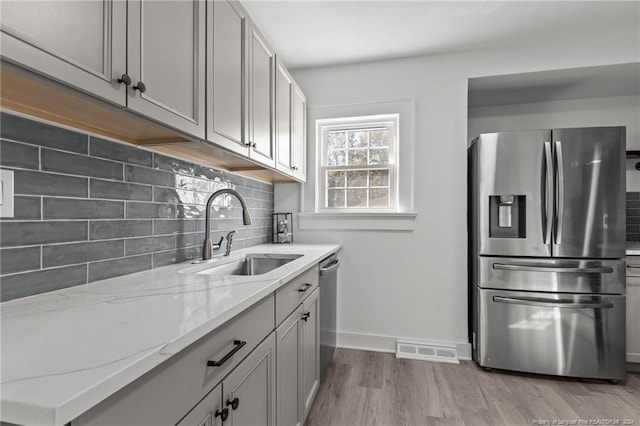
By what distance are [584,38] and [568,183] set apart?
4.01 feet

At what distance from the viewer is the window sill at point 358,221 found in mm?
2658

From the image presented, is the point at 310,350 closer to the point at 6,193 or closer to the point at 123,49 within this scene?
the point at 6,193

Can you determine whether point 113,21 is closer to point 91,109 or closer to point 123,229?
point 91,109

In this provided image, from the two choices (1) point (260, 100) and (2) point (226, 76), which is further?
(1) point (260, 100)

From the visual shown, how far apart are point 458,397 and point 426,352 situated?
559mm

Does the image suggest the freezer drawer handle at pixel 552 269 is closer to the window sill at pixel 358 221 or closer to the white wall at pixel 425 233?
the white wall at pixel 425 233

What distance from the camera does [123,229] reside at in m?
1.23

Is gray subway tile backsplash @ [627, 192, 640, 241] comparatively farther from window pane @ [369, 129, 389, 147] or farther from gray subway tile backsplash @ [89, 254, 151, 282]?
gray subway tile backsplash @ [89, 254, 151, 282]

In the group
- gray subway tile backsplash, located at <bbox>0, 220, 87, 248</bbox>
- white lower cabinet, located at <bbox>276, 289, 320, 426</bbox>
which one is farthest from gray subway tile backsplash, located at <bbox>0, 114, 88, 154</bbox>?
white lower cabinet, located at <bbox>276, 289, 320, 426</bbox>

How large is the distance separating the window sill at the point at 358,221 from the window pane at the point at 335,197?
18cm

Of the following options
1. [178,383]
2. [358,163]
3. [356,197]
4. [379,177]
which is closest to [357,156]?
[358,163]

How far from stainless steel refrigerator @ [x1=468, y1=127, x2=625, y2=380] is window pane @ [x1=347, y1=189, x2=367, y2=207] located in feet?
3.26

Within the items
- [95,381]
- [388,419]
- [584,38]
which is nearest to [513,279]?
[388,419]

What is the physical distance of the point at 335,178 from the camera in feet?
9.64
